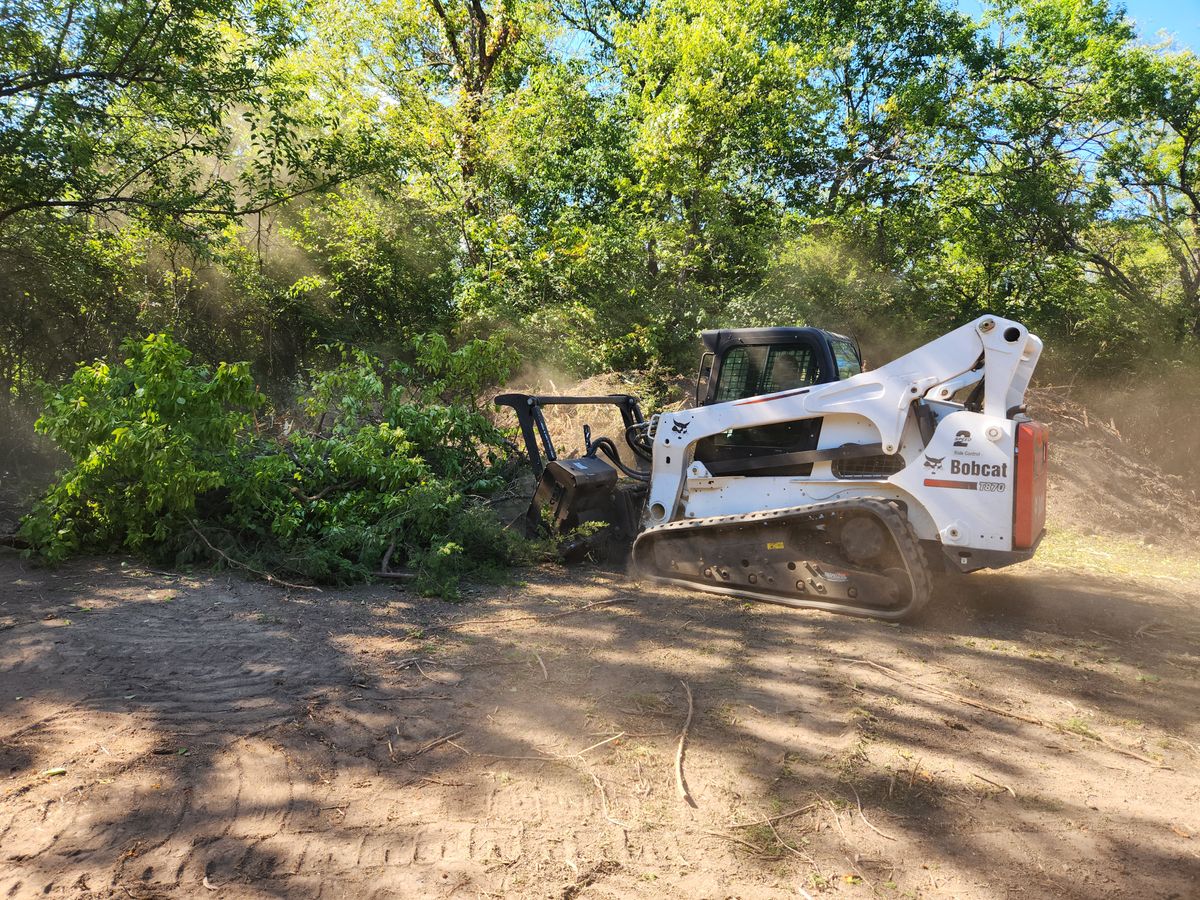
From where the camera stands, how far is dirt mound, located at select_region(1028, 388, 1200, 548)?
9.65 metres

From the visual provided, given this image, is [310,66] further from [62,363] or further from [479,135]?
[62,363]

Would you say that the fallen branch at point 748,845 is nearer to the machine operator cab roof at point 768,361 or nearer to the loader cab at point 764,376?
the loader cab at point 764,376

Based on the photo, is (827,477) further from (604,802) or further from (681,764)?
(604,802)

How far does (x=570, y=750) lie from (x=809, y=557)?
3.00 m

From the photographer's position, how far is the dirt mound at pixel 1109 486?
9.65 meters

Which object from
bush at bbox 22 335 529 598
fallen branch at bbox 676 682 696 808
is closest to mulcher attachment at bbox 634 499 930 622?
bush at bbox 22 335 529 598

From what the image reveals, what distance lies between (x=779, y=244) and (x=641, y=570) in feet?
31.9

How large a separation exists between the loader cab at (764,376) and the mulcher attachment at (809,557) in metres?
0.52

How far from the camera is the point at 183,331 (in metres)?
13.4

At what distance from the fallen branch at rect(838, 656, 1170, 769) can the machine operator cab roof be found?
2.40m

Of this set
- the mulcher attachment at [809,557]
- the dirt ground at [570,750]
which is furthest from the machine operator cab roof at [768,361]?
the dirt ground at [570,750]

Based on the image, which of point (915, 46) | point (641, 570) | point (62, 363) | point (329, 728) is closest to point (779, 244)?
point (915, 46)

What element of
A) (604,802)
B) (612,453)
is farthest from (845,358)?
(604,802)

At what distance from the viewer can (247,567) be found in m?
6.15
